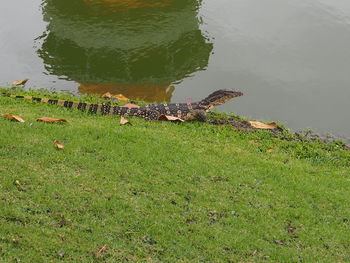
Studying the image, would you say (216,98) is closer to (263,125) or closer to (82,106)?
(263,125)

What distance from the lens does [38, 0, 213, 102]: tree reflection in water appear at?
13586mm

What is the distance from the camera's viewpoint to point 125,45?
15586mm

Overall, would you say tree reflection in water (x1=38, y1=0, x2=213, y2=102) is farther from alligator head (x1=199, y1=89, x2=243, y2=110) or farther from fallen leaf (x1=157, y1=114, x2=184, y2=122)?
fallen leaf (x1=157, y1=114, x2=184, y2=122)

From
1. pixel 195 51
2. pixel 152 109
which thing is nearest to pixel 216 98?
pixel 152 109

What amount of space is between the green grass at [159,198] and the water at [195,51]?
4355 millimetres

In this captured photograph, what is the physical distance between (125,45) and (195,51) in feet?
7.85

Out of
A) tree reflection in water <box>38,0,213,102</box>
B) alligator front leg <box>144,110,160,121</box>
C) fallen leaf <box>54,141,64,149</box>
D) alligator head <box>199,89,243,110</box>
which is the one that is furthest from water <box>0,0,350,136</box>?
fallen leaf <box>54,141,64,149</box>

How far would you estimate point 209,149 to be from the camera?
26.4ft

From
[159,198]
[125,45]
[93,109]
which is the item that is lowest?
[125,45]

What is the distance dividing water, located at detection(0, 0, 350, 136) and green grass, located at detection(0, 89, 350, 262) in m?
4.36

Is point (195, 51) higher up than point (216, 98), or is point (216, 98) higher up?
point (216, 98)

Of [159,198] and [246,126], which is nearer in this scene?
[159,198]

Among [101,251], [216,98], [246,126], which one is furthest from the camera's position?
[216,98]

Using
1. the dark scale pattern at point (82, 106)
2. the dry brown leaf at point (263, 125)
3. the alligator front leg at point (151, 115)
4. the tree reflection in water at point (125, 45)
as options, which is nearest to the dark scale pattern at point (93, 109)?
the dark scale pattern at point (82, 106)
